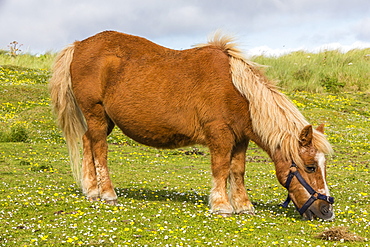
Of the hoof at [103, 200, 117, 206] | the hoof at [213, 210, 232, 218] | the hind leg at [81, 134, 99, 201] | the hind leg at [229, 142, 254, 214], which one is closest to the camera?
the hoof at [213, 210, 232, 218]

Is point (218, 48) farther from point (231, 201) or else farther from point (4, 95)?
point (4, 95)

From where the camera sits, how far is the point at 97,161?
320 inches

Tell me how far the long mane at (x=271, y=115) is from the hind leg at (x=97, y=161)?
8.50 feet

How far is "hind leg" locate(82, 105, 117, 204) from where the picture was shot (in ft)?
26.3

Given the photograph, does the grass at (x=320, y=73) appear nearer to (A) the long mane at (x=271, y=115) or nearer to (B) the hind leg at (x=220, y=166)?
(A) the long mane at (x=271, y=115)

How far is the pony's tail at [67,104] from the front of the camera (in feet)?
27.8

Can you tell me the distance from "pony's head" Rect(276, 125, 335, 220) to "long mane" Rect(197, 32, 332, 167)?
6 centimetres

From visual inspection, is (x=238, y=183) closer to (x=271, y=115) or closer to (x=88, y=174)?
(x=271, y=115)

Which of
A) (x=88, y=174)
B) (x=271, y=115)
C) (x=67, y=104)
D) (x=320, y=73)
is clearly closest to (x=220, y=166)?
(x=271, y=115)

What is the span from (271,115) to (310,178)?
114cm

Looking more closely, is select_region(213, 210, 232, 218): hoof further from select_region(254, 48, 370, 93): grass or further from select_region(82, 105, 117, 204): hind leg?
select_region(254, 48, 370, 93): grass

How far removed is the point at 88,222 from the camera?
6.72 metres

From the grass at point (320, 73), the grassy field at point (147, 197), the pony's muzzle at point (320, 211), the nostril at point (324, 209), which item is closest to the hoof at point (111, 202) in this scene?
the grassy field at point (147, 197)

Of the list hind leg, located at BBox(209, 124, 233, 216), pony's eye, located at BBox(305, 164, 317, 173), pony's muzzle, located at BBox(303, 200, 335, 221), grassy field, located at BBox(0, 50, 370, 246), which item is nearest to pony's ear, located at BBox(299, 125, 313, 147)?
pony's eye, located at BBox(305, 164, 317, 173)
